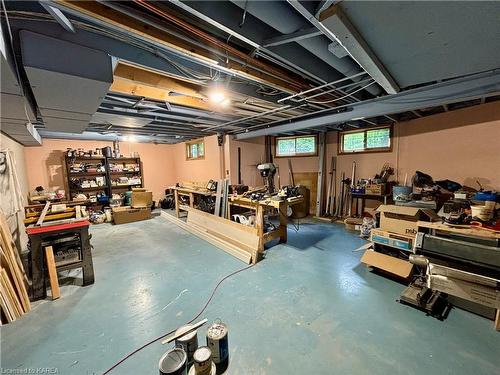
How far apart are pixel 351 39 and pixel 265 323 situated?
7.57ft

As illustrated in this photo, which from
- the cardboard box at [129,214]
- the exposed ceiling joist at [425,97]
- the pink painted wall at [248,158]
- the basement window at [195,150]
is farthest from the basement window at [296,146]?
the cardboard box at [129,214]

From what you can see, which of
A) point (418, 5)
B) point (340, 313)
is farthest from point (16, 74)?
point (340, 313)

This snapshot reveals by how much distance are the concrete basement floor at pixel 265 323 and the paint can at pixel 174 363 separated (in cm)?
35

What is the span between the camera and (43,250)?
2404 millimetres

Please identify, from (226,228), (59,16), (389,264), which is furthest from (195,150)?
(389,264)

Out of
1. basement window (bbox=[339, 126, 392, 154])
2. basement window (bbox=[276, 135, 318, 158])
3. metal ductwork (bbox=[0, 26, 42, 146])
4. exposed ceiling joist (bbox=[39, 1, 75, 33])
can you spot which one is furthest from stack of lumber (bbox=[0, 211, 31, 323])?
basement window (bbox=[339, 126, 392, 154])

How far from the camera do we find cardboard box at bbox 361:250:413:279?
236 cm

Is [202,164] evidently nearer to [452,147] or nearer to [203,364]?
[203,364]

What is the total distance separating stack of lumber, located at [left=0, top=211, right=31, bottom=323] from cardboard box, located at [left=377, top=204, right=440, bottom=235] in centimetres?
410

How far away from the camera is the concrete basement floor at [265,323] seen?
1.50 meters

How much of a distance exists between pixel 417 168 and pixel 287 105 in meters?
3.04

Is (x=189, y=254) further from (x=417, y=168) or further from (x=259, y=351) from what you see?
(x=417, y=168)

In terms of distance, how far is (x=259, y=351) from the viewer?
5.21 feet

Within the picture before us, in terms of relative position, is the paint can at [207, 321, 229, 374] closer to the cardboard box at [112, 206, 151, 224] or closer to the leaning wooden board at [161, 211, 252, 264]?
the leaning wooden board at [161, 211, 252, 264]
